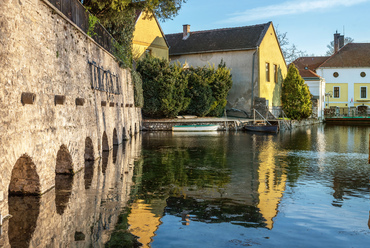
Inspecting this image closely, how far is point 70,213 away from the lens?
24.7 feet

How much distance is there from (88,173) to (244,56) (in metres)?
29.4

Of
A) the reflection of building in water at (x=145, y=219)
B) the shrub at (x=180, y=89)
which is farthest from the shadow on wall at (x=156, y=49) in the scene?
the reflection of building in water at (x=145, y=219)

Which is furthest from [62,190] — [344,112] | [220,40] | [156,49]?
[344,112]

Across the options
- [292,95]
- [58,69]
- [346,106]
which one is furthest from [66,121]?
[346,106]

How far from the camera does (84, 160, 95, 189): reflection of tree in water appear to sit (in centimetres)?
1035

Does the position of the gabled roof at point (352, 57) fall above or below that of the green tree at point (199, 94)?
above

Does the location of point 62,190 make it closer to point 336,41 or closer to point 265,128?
point 265,128

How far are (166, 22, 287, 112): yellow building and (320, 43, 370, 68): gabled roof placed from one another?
2516cm

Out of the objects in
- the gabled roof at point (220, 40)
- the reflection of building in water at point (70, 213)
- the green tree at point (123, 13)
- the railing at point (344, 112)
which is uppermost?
the gabled roof at point (220, 40)

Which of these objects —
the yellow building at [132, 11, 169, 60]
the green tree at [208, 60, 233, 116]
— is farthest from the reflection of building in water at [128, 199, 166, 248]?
the green tree at [208, 60, 233, 116]

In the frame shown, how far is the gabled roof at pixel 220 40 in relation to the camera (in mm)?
38953

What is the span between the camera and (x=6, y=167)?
22.4 ft

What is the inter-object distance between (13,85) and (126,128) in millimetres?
15555

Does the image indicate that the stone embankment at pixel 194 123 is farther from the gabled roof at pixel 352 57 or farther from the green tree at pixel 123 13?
the gabled roof at pixel 352 57
